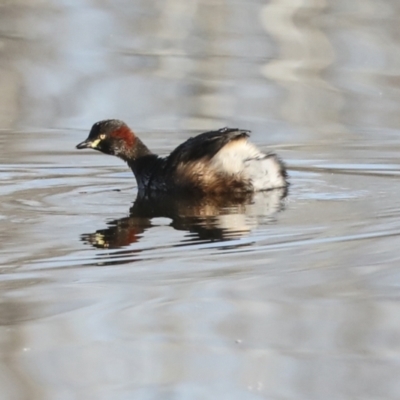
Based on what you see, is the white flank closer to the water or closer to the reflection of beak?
the water

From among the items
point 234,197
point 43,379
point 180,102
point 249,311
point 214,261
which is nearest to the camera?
point 43,379

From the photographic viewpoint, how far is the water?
318 centimetres

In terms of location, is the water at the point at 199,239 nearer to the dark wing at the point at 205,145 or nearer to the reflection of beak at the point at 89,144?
the reflection of beak at the point at 89,144

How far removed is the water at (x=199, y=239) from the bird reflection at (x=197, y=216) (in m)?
0.02

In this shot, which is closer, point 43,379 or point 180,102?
point 43,379

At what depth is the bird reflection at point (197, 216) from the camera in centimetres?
500

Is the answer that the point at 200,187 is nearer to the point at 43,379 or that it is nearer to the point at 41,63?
the point at 43,379

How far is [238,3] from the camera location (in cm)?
1473

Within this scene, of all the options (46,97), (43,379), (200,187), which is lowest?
(43,379)

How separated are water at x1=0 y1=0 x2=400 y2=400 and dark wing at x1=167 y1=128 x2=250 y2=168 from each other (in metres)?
0.29

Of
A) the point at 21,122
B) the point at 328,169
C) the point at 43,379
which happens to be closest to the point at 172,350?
the point at 43,379

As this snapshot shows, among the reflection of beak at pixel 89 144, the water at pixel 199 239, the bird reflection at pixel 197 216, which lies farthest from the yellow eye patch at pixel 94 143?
the bird reflection at pixel 197 216

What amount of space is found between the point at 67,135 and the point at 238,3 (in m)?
6.84

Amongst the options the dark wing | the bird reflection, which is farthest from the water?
the dark wing
